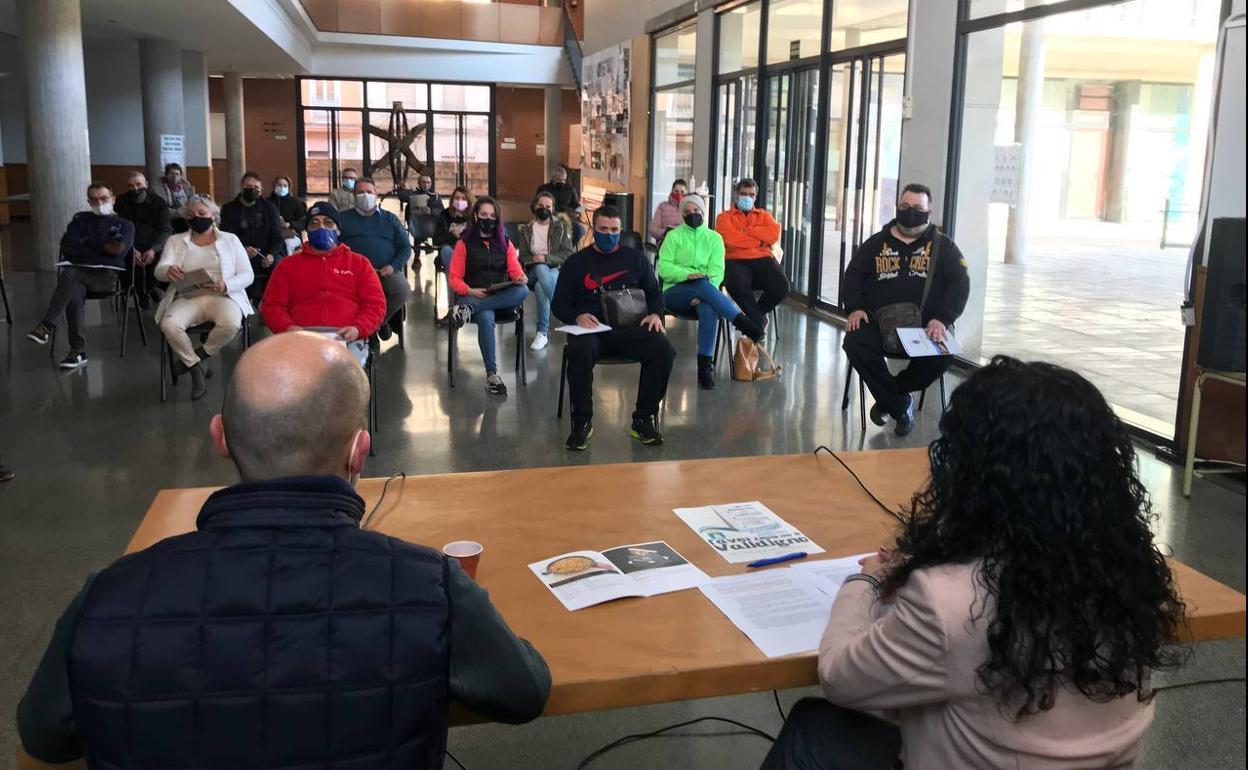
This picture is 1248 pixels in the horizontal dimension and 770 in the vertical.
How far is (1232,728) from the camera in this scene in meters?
2.88

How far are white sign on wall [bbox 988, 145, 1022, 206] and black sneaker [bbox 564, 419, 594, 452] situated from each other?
3837 mm

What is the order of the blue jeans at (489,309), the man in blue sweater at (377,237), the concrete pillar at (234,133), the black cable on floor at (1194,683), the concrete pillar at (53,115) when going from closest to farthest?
1. the black cable on floor at (1194,683)
2. the blue jeans at (489,309)
3. the man in blue sweater at (377,237)
4. the concrete pillar at (53,115)
5. the concrete pillar at (234,133)

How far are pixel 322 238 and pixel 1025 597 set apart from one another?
506cm

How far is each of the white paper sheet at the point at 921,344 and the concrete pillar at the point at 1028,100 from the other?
247cm

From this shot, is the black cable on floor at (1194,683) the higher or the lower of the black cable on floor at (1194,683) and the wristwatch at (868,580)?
the lower

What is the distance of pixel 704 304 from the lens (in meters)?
7.32

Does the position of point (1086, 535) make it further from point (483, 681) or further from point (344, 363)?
point (344, 363)

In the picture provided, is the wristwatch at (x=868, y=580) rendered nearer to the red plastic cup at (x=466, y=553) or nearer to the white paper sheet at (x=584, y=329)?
the red plastic cup at (x=466, y=553)

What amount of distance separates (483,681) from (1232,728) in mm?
2408

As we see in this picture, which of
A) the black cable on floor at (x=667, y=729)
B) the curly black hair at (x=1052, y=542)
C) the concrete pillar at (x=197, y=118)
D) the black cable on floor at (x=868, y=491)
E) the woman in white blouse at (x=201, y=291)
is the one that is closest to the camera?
the curly black hair at (x=1052, y=542)

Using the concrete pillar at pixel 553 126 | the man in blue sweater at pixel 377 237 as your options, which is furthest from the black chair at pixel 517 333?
the concrete pillar at pixel 553 126

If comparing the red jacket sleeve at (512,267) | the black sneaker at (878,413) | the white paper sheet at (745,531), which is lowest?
the black sneaker at (878,413)

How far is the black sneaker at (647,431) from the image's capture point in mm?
5707

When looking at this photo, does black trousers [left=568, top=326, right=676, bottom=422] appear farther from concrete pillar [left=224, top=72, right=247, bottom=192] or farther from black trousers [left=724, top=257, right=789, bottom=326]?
concrete pillar [left=224, top=72, right=247, bottom=192]
